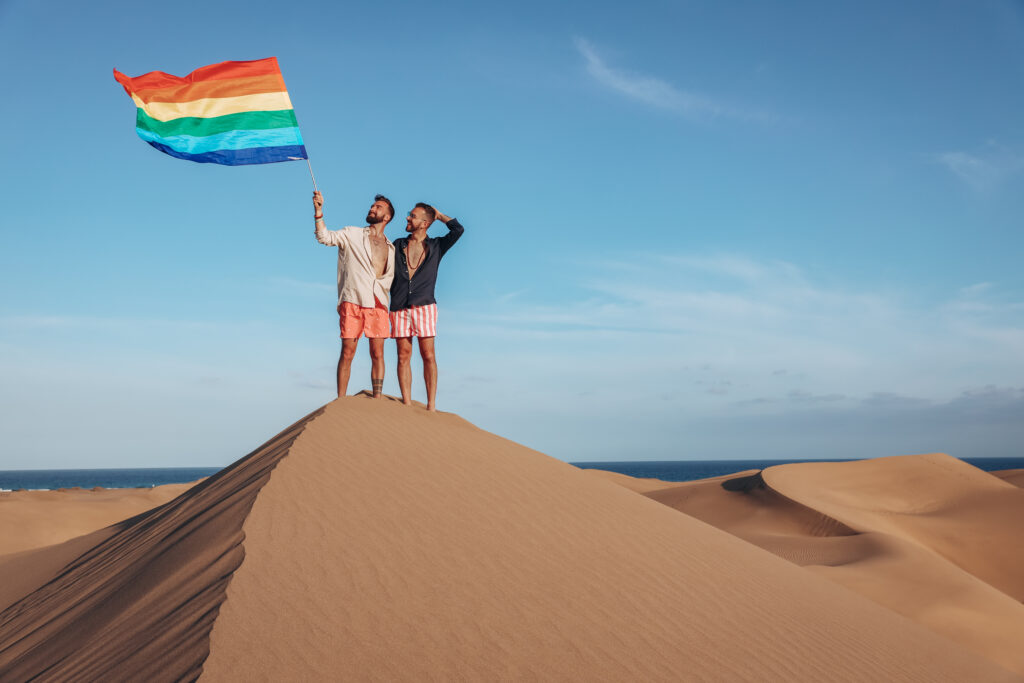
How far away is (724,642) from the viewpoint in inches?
169

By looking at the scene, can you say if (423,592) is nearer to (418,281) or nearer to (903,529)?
(418,281)

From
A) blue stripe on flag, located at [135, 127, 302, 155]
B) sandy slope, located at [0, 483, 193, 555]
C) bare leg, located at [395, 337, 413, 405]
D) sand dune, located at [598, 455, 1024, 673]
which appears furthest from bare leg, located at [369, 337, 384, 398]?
sandy slope, located at [0, 483, 193, 555]

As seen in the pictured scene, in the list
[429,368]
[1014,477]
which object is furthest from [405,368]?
[1014,477]

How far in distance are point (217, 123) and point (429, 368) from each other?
126 inches

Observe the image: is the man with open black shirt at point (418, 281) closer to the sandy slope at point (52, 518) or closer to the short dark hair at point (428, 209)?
the short dark hair at point (428, 209)

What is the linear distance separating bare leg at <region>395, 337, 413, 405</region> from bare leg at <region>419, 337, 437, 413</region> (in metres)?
0.15

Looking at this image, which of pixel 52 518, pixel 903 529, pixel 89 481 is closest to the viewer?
pixel 52 518

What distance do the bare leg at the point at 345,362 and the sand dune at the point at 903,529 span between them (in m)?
6.49

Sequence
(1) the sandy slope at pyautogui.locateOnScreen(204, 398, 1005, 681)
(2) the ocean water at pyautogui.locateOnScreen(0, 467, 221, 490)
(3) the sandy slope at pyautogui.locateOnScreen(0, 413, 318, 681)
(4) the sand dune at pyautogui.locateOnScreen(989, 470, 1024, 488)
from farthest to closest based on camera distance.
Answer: (2) the ocean water at pyautogui.locateOnScreen(0, 467, 221, 490)
(4) the sand dune at pyautogui.locateOnScreen(989, 470, 1024, 488)
(1) the sandy slope at pyautogui.locateOnScreen(204, 398, 1005, 681)
(3) the sandy slope at pyautogui.locateOnScreen(0, 413, 318, 681)

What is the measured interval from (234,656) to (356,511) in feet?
5.46

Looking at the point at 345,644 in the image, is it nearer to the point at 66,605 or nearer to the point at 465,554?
the point at 465,554

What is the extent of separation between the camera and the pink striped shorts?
716cm

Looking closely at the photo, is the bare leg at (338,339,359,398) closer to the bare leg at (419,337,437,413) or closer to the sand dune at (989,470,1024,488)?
the bare leg at (419,337,437,413)

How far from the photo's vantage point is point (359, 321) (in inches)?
276
